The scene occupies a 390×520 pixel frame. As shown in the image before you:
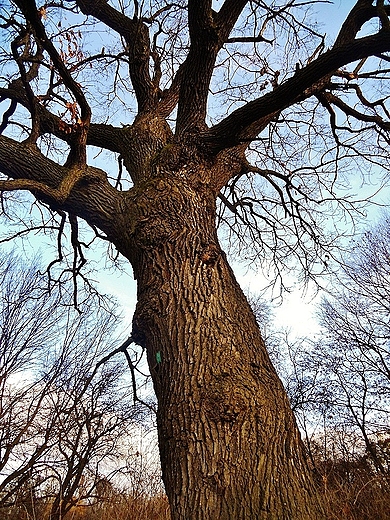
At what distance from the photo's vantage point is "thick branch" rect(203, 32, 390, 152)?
2.46 metres

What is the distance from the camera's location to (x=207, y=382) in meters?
2.08

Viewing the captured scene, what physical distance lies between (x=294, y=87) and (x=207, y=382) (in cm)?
193

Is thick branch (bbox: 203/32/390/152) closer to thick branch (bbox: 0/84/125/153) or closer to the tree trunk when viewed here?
the tree trunk

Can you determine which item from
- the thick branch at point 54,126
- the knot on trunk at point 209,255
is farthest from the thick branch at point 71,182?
the knot on trunk at point 209,255

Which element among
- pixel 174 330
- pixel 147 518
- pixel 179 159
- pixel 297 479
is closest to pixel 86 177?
pixel 179 159

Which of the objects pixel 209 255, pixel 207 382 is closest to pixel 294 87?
pixel 209 255

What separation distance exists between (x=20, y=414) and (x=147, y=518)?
3.12 m

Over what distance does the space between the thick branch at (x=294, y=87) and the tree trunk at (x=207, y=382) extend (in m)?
0.54

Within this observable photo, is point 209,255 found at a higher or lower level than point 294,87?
lower

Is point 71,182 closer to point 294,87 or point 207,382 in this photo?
point 294,87

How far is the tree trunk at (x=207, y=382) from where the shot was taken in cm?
177

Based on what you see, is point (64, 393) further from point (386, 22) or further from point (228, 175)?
point (386, 22)

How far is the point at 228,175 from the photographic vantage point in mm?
3643

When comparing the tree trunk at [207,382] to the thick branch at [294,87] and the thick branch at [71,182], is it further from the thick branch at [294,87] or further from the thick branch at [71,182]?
the thick branch at [294,87]
